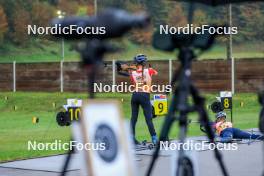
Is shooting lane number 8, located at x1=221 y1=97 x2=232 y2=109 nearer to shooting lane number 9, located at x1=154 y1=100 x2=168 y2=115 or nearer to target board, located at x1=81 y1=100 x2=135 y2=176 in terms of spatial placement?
shooting lane number 9, located at x1=154 y1=100 x2=168 y2=115

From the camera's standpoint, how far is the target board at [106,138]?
4859 millimetres

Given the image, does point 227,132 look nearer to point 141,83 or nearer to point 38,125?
point 141,83

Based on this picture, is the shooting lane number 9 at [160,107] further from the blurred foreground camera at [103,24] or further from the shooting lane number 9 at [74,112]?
the blurred foreground camera at [103,24]

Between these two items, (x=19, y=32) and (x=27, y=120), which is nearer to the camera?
(x=27, y=120)

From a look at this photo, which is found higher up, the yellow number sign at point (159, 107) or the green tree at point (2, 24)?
the green tree at point (2, 24)

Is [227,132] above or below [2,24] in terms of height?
below

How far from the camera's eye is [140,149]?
11742 millimetres

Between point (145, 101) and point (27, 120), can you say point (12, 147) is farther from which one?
point (27, 120)

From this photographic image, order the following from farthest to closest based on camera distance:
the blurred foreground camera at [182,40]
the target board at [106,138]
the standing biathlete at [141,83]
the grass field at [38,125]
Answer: the grass field at [38,125] → the standing biathlete at [141,83] → the blurred foreground camera at [182,40] → the target board at [106,138]

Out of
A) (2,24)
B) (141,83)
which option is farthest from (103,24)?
(2,24)

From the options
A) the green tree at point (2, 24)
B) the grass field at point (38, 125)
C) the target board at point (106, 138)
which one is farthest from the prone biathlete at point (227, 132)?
the green tree at point (2, 24)

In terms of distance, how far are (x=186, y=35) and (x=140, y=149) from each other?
21.0 ft

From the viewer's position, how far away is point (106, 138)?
198 inches

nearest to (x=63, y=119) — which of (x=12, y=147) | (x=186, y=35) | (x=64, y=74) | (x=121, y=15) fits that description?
(x=12, y=147)
